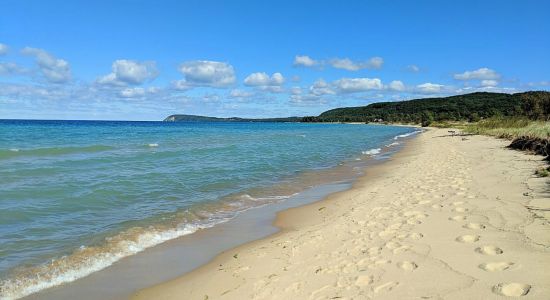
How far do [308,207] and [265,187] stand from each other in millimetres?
3395

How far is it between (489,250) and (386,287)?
1.81 m

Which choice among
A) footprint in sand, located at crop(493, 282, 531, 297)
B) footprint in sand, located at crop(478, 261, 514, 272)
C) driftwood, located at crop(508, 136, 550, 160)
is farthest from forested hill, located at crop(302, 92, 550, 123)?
footprint in sand, located at crop(493, 282, 531, 297)

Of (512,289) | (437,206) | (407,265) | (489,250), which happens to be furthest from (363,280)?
(437,206)

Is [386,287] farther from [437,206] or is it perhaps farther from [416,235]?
[437,206]

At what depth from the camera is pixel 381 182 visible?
43.6 ft

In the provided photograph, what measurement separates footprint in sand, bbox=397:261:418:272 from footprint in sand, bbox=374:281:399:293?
0.46 meters

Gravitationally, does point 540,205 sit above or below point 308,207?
above

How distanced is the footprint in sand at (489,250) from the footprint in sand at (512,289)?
3.42 ft

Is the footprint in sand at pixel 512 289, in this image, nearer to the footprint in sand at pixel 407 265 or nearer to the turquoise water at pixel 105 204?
the footprint in sand at pixel 407 265

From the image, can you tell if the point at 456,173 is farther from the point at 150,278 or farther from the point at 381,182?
the point at 150,278

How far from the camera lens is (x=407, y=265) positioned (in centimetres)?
498

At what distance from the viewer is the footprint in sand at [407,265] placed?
4.88 m

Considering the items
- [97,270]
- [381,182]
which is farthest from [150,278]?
[381,182]

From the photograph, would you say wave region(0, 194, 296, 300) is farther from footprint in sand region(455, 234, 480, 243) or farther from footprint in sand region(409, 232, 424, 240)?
footprint in sand region(455, 234, 480, 243)
